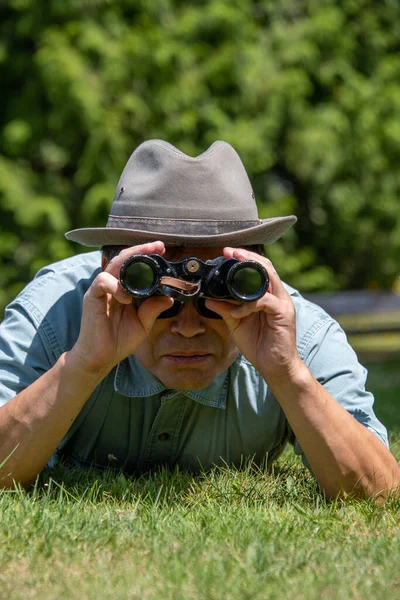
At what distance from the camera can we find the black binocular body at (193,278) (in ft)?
9.10

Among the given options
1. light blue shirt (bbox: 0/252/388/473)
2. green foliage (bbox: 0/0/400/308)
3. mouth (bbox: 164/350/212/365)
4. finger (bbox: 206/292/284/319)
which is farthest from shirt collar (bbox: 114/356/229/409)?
green foliage (bbox: 0/0/400/308)

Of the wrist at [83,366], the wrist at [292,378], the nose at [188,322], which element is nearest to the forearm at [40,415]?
the wrist at [83,366]

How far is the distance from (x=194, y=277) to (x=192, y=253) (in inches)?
7.2

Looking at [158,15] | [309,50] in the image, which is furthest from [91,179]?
[309,50]

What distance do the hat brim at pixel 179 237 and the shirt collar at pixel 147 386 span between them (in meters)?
0.46

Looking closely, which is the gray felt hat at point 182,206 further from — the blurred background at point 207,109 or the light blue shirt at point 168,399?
the blurred background at point 207,109

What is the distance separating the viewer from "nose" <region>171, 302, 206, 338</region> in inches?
117

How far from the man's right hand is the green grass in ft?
1.37

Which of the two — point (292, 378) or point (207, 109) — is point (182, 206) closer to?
point (292, 378)

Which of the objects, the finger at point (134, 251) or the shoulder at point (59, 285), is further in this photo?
the shoulder at point (59, 285)

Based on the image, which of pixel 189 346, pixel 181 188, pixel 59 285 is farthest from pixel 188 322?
pixel 59 285

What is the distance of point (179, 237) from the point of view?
2.92 m

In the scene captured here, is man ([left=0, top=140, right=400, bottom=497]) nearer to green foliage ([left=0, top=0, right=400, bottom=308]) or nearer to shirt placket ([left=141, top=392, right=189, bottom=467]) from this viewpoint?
shirt placket ([left=141, top=392, right=189, bottom=467])

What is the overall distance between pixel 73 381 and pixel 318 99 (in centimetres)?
821
